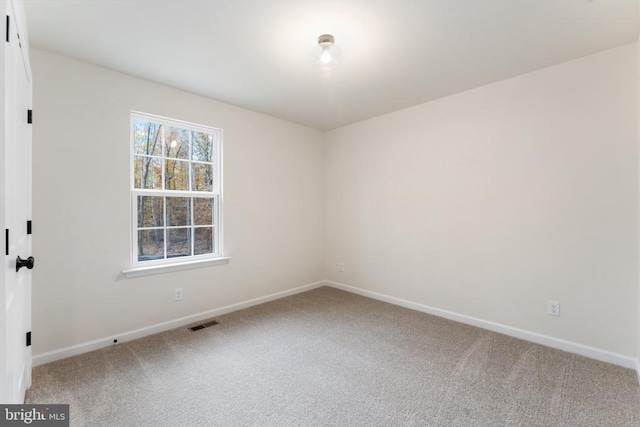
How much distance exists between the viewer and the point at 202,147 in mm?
3311

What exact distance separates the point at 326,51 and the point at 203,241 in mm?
2357

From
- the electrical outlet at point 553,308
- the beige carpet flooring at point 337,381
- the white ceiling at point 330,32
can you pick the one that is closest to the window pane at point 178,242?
the beige carpet flooring at point 337,381

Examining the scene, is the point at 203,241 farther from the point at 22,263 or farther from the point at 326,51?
the point at 326,51

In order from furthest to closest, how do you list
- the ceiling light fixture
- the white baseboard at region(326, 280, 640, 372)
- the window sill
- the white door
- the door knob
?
the window sill, the white baseboard at region(326, 280, 640, 372), the ceiling light fixture, the door knob, the white door

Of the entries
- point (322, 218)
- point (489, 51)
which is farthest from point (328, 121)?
point (489, 51)

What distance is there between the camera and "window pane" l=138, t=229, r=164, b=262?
2.85 m

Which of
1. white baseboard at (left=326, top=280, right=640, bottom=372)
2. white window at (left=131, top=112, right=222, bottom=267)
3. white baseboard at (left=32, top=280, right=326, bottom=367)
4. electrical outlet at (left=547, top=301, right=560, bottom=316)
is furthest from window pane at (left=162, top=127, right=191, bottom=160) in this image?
electrical outlet at (left=547, top=301, right=560, bottom=316)

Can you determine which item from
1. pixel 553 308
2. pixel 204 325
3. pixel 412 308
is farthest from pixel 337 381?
pixel 553 308

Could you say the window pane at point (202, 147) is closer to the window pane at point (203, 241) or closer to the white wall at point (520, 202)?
the window pane at point (203, 241)

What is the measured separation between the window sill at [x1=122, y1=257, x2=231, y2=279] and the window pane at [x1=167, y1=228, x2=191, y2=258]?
145 millimetres

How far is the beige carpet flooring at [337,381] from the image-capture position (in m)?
1.72

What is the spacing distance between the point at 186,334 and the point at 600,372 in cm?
342

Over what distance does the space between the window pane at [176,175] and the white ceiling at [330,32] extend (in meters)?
0.78

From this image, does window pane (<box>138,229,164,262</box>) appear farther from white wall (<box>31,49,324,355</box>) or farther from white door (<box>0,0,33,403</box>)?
white door (<box>0,0,33,403</box>)
